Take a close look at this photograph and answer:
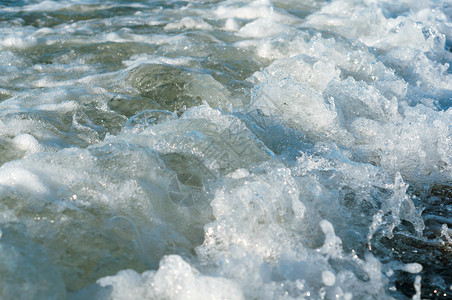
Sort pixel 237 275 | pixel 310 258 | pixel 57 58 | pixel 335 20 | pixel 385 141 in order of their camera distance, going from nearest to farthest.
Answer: pixel 237 275 < pixel 310 258 < pixel 385 141 < pixel 57 58 < pixel 335 20

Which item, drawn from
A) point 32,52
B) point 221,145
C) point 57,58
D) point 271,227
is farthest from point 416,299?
point 32,52

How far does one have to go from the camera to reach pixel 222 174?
7.75ft

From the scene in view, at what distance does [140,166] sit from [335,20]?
198 inches

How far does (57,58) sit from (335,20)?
13.4ft

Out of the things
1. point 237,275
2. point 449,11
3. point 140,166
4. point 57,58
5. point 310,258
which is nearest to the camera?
point 237,275

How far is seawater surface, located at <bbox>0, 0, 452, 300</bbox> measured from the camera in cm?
177

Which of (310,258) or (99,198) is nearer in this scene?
(310,258)

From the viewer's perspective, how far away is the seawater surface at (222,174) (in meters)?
1.77

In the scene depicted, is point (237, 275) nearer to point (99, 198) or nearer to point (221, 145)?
point (99, 198)

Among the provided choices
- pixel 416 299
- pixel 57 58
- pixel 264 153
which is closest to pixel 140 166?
pixel 264 153

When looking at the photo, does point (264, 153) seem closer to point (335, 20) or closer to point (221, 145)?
point (221, 145)

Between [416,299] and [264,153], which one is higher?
[264,153]

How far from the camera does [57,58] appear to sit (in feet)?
15.0

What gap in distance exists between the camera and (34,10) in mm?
6531
